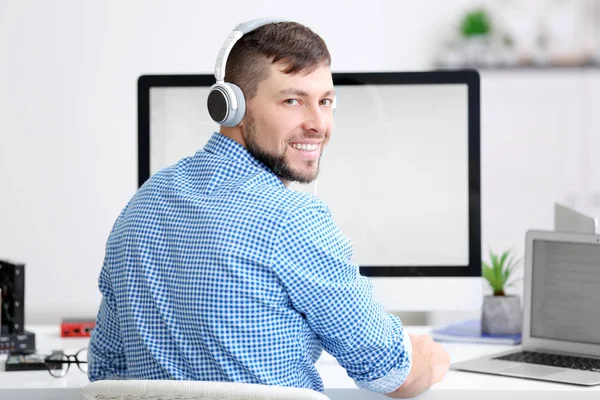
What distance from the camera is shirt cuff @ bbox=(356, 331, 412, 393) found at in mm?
1312

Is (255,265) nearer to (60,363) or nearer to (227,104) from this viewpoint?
(227,104)

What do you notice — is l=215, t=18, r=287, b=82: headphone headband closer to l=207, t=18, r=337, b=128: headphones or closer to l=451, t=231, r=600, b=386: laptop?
l=207, t=18, r=337, b=128: headphones

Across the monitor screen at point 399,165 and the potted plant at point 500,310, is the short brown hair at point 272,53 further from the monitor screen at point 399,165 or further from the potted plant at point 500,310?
the potted plant at point 500,310

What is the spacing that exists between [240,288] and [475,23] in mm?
3141

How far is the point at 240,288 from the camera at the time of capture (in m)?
1.20

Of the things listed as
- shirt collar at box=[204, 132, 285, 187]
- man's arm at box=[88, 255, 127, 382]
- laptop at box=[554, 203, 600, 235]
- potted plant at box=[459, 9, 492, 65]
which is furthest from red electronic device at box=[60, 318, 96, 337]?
potted plant at box=[459, 9, 492, 65]

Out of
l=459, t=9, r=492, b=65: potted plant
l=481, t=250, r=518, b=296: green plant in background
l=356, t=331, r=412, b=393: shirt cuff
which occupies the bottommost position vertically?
l=356, t=331, r=412, b=393: shirt cuff

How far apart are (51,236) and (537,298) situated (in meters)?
2.19

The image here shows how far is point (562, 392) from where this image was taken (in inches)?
57.0

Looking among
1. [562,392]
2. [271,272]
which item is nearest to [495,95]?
[562,392]

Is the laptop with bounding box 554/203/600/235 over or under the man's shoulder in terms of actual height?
under

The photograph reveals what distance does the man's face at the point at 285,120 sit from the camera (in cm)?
136

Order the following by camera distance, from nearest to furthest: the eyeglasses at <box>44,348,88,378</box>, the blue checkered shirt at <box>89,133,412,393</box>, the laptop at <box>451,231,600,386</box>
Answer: the blue checkered shirt at <box>89,133,412,393</box>, the eyeglasses at <box>44,348,88,378</box>, the laptop at <box>451,231,600,386</box>

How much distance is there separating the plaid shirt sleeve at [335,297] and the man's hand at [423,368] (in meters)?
0.08
